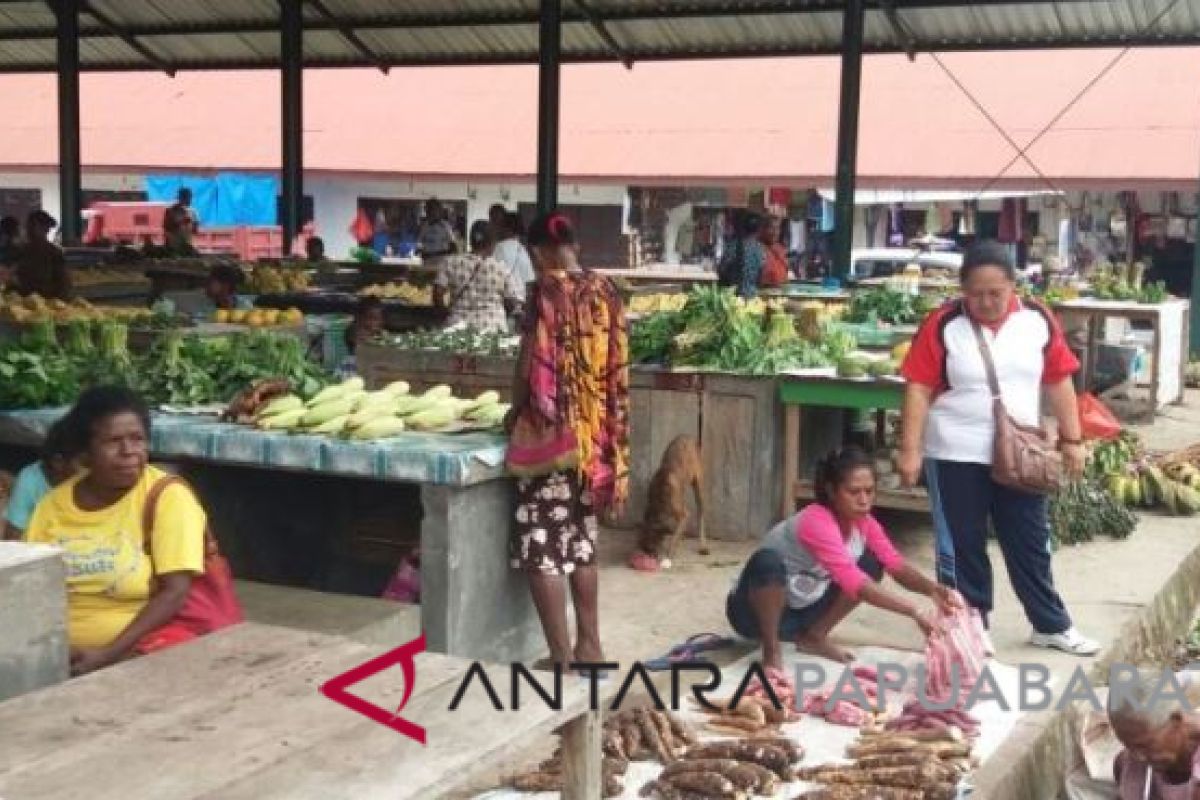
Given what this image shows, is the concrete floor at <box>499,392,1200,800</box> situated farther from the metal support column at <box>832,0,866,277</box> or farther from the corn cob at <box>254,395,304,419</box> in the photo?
the metal support column at <box>832,0,866,277</box>

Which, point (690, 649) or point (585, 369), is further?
point (690, 649)

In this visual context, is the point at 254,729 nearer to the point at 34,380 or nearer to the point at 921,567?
the point at 34,380

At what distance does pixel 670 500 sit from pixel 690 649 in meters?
1.60

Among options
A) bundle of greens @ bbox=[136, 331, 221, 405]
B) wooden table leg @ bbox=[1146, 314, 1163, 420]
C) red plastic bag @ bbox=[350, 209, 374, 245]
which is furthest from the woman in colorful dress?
red plastic bag @ bbox=[350, 209, 374, 245]

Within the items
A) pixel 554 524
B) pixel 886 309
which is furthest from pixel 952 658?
A: pixel 886 309

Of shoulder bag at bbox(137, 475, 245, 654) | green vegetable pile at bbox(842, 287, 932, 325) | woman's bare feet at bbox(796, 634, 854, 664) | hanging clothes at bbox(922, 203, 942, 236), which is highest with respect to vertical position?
hanging clothes at bbox(922, 203, 942, 236)

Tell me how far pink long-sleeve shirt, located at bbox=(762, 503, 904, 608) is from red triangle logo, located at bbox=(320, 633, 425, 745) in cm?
224

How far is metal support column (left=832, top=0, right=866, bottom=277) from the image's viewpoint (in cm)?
1475

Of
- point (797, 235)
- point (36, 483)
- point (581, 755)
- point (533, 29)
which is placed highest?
point (533, 29)

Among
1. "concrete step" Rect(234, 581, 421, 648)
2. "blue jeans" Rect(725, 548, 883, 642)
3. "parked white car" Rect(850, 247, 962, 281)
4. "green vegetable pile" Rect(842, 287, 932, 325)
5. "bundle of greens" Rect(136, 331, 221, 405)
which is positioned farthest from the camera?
"parked white car" Rect(850, 247, 962, 281)

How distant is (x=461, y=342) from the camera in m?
8.30

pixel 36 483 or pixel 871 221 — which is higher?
pixel 871 221

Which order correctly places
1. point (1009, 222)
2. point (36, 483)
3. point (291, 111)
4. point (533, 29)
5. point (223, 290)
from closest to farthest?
point (36, 483) → point (223, 290) → point (533, 29) → point (291, 111) → point (1009, 222)

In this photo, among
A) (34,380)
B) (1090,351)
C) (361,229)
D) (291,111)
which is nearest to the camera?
(34,380)
